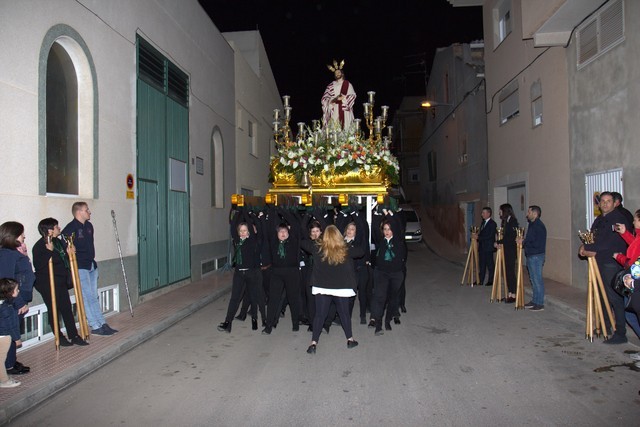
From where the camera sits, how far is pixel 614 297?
22.0ft

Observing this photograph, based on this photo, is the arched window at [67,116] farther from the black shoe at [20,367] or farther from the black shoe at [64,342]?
the black shoe at [20,367]

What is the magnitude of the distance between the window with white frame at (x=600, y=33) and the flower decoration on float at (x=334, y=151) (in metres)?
4.20

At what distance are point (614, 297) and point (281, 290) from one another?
15.2ft

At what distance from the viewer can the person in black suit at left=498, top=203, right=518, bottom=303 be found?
10.3m

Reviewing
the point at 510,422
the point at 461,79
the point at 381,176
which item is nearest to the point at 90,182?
the point at 381,176

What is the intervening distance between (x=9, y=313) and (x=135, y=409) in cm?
171

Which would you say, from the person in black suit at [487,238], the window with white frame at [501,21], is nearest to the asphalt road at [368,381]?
the person in black suit at [487,238]

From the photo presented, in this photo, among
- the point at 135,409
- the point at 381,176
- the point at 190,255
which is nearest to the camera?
the point at 135,409

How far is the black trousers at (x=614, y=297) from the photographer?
6695 mm

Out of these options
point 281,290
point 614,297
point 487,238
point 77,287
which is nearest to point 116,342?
point 77,287

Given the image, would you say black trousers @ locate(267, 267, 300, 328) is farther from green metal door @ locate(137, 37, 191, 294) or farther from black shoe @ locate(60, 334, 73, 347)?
green metal door @ locate(137, 37, 191, 294)

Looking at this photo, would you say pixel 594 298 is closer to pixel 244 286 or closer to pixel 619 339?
pixel 619 339

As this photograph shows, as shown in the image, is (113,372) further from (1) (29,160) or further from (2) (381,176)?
(2) (381,176)

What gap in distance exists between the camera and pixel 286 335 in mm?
7816
